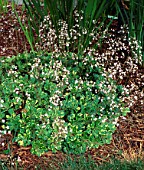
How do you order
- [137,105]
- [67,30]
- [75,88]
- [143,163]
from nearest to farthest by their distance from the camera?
[143,163]
[75,88]
[137,105]
[67,30]

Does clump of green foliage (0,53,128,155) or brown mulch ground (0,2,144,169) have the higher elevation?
clump of green foliage (0,53,128,155)

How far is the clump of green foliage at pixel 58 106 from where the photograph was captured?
297cm

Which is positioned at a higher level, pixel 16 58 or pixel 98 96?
pixel 16 58

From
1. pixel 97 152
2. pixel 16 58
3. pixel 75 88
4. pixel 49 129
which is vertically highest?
pixel 16 58

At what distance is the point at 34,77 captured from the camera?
10.8 ft

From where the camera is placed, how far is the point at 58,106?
3.10 meters

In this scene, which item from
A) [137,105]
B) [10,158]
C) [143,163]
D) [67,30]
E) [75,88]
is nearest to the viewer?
[143,163]

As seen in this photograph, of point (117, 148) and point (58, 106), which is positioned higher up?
point (58, 106)

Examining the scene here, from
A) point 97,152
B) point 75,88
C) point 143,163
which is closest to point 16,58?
point 75,88

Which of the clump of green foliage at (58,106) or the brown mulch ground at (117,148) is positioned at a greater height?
the clump of green foliage at (58,106)

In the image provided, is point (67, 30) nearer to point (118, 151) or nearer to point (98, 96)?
point (98, 96)

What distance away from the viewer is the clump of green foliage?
297 cm

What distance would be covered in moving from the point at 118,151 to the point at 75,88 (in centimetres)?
63

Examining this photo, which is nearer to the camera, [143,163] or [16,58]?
[143,163]
